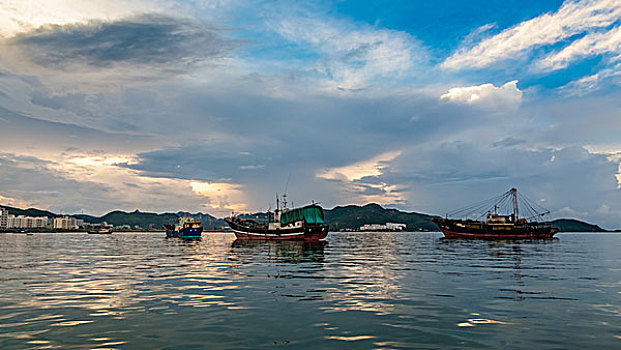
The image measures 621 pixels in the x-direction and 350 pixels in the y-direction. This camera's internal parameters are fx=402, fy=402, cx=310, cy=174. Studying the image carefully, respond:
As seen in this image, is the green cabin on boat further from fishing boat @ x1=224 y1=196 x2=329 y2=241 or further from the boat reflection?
the boat reflection

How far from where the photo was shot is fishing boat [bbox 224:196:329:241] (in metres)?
97.7

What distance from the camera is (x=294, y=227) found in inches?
3962

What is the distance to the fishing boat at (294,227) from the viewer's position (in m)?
97.7

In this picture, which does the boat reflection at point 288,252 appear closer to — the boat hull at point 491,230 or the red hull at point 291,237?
the red hull at point 291,237

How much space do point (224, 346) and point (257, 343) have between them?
961 mm

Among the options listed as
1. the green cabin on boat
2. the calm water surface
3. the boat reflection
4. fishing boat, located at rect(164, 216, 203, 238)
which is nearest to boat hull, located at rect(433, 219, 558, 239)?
the green cabin on boat

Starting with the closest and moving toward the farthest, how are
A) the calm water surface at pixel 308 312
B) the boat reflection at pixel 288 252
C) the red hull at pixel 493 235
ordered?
the calm water surface at pixel 308 312 → the boat reflection at pixel 288 252 → the red hull at pixel 493 235

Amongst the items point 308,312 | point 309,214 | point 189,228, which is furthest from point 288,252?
point 189,228

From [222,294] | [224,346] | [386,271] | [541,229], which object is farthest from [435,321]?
[541,229]

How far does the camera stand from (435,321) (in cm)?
1451

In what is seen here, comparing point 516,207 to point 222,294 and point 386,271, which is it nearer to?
point 386,271

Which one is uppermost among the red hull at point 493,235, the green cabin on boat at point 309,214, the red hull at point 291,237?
the green cabin on boat at point 309,214

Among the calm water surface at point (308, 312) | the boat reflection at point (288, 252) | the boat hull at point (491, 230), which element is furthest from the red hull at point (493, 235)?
the calm water surface at point (308, 312)

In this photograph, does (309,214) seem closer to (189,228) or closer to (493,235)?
(189,228)
